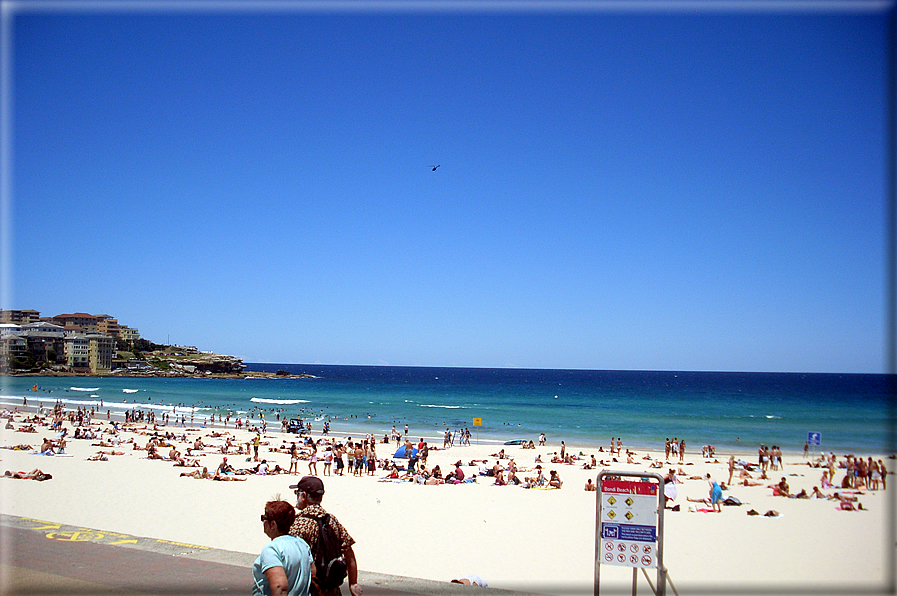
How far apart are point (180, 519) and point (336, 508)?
12.2 ft

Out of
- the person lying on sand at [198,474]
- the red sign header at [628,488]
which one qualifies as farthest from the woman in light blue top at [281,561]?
the person lying on sand at [198,474]

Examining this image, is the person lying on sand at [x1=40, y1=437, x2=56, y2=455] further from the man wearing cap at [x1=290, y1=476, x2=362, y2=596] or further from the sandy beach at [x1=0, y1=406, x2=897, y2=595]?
the man wearing cap at [x1=290, y1=476, x2=362, y2=596]

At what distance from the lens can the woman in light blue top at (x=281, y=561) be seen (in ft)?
11.0

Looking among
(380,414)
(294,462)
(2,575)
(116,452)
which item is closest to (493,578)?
(2,575)

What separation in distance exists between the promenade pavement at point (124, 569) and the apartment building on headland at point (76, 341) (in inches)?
3089

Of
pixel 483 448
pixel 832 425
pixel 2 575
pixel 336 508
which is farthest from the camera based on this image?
pixel 832 425

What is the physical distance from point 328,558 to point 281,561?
1.75 ft

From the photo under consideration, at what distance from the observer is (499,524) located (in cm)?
1308

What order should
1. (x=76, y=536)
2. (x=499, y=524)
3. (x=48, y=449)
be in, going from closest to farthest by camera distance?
1. (x=76, y=536)
2. (x=499, y=524)
3. (x=48, y=449)

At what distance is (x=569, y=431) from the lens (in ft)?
153

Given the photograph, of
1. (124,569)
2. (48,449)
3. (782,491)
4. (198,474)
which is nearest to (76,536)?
(124,569)

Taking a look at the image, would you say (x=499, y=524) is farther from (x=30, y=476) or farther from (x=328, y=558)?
(x=30, y=476)

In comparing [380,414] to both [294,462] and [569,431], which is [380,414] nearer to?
[569,431]

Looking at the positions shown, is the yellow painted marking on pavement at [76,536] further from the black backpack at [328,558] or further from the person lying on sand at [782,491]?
the person lying on sand at [782,491]
